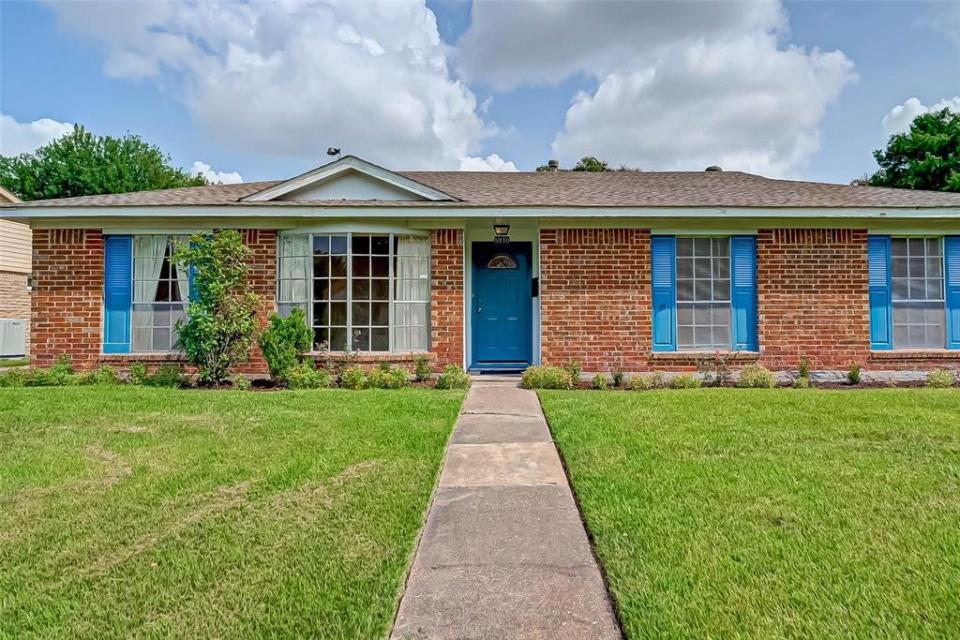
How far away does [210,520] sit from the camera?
3059 millimetres

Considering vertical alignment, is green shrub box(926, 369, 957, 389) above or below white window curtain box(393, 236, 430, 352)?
below

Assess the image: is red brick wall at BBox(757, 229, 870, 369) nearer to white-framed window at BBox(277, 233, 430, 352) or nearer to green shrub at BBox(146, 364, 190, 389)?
white-framed window at BBox(277, 233, 430, 352)

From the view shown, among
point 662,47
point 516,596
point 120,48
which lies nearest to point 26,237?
point 120,48

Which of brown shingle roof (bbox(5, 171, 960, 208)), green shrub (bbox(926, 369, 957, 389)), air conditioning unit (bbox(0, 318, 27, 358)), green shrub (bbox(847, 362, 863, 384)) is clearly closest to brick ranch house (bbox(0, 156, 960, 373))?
brown shingle roof (bbox(5, 171, 960, 208))

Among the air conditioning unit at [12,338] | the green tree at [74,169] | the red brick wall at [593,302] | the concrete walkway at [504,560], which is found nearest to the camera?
the concrete walkway at [504,560]

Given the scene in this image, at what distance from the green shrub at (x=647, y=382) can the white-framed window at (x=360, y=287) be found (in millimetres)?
3529

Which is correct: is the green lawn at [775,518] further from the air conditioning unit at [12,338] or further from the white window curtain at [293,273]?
the air conditioning unit at [12,338]

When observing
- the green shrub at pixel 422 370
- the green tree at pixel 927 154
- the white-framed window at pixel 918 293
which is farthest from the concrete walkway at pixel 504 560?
the green tree at pixel 927 154

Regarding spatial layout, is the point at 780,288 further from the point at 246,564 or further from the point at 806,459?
the point at 246,564

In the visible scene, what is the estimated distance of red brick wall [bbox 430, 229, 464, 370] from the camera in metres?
8.87

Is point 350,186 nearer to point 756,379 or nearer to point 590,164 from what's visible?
point 756,379

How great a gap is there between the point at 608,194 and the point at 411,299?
4.26m

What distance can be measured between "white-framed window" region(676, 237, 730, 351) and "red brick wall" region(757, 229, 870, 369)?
22.4 inches

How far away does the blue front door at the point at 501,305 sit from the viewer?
9852 millimetres
